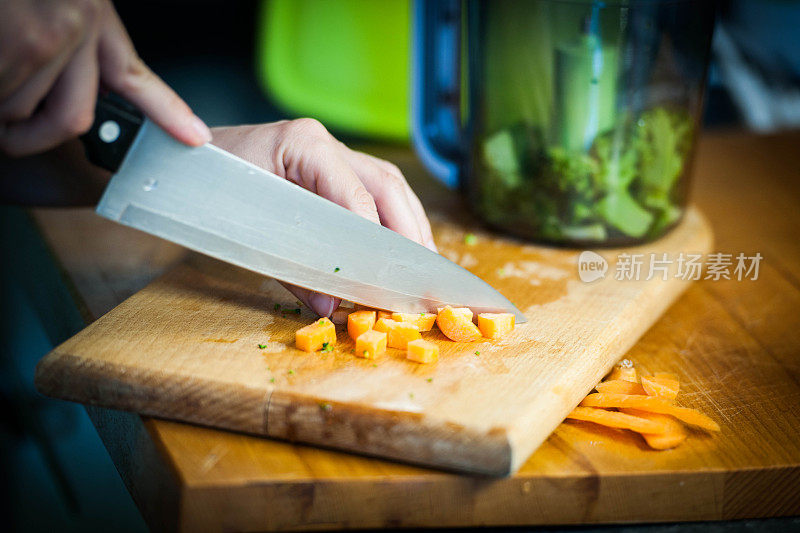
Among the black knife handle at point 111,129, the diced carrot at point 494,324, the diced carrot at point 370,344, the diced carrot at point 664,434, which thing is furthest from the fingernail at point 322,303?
the diced carrot at point 664,434

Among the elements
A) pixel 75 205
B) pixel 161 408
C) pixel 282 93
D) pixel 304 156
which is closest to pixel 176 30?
pixel 282 93

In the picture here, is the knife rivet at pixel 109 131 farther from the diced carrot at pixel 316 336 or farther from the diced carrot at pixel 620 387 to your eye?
the diced carrot at pixel 620 387

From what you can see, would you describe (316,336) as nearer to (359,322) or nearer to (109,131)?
(359,322)

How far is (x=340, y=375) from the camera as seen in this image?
0.92 m

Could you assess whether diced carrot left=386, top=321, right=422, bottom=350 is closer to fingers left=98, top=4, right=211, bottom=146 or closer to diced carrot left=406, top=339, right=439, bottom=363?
diced carrot left=406, top=339, right=439, bottom=363

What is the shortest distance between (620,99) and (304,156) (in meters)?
0.53

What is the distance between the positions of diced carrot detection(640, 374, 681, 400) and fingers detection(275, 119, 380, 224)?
0.42 m

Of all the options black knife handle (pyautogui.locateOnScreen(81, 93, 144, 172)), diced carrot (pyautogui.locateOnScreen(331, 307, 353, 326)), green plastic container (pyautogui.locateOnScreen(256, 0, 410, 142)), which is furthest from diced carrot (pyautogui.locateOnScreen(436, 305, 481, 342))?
green plastic container (pyautogui.locateOnScreen(256, 0, 410, 142))

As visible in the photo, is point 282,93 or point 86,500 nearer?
point 86,500

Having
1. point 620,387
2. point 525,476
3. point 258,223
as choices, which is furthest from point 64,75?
point 620,387

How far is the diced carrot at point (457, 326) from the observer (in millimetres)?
997

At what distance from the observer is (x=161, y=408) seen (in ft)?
2.98

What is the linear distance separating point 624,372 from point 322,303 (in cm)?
43

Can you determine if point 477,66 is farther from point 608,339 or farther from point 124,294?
point 124,294
